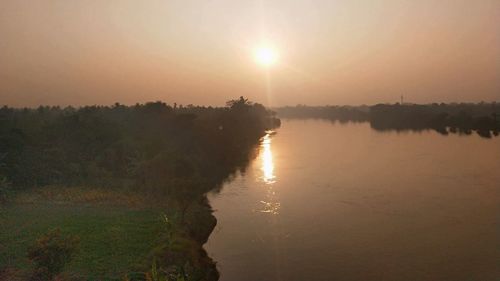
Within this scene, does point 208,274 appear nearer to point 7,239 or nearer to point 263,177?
point 7,239

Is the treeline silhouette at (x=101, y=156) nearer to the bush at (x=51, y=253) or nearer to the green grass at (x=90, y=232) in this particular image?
the green grass at (x=90, y=232)

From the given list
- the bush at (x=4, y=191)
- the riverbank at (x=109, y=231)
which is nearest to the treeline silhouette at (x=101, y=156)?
the riverbank at (x=109, y=231)

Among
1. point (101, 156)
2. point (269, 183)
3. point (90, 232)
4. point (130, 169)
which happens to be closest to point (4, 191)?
point (130, 169)

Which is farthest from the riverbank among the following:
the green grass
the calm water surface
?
the calm water surface

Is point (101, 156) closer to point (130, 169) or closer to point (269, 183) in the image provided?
point (130, 169)

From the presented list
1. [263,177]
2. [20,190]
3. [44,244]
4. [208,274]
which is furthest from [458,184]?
[20,190]
